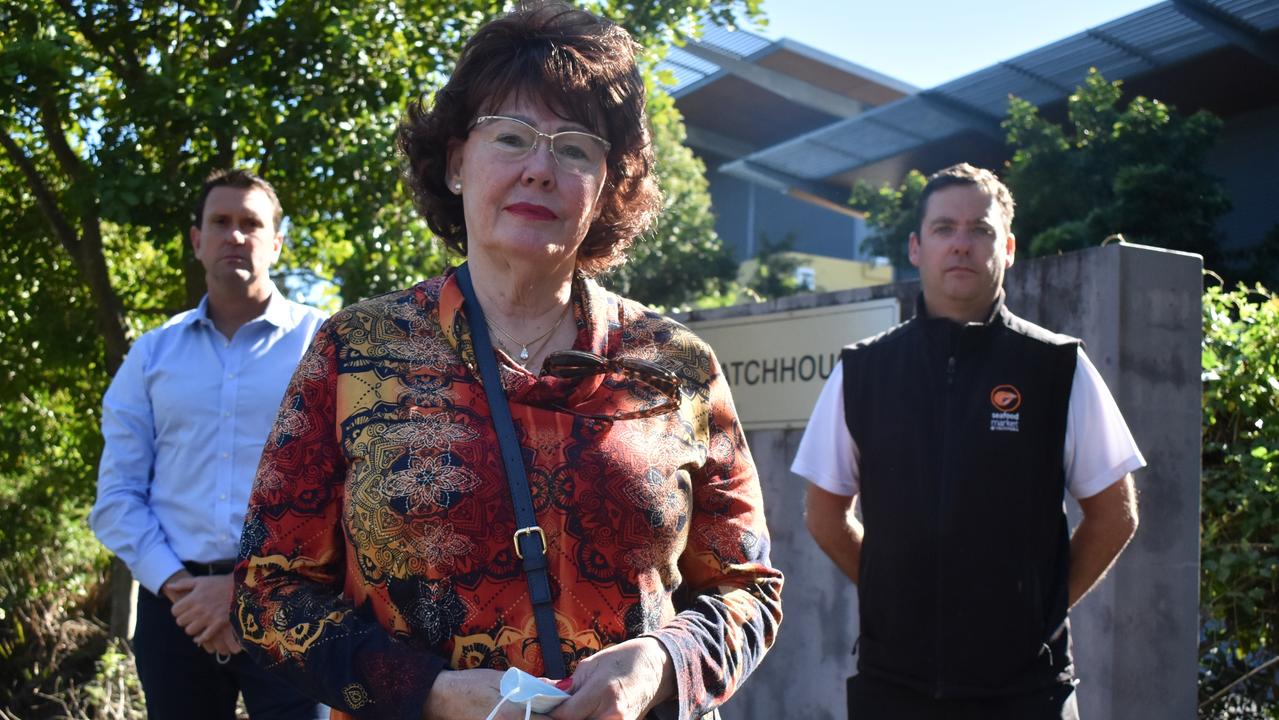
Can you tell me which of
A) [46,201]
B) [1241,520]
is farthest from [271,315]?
[46,201]

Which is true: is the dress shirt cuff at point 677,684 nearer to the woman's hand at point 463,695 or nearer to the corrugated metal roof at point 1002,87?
the woman's hand at point 463,695

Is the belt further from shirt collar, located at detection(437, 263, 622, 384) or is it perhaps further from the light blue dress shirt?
shirt collar, located at detection(437, 263, 622, 384)

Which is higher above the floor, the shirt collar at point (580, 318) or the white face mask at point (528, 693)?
the shirt collar at point (580, 318)

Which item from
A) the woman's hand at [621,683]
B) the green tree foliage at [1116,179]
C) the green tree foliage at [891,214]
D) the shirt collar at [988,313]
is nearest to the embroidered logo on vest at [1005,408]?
the shirt collar at [988,313]

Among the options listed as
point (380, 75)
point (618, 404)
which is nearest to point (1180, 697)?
point (618, 404)

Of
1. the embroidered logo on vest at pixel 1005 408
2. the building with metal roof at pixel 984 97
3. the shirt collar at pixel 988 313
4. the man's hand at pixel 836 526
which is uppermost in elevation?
the building with metal roof at pixel 984 97

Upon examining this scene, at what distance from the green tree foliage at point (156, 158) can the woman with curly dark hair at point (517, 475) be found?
4.31 m

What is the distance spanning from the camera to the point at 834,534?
404 centimetres

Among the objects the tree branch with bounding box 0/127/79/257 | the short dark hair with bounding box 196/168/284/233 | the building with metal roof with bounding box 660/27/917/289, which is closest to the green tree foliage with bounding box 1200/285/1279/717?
the short dark hair with bounding box 196/168/284/233

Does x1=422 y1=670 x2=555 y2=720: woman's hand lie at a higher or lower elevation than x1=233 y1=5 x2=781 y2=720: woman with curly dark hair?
lower

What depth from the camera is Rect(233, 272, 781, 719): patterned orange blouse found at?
199 centimetres

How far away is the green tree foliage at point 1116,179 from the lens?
22969 mm

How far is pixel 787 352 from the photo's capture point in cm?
555

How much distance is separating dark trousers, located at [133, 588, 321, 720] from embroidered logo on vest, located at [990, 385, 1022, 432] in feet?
7.25
